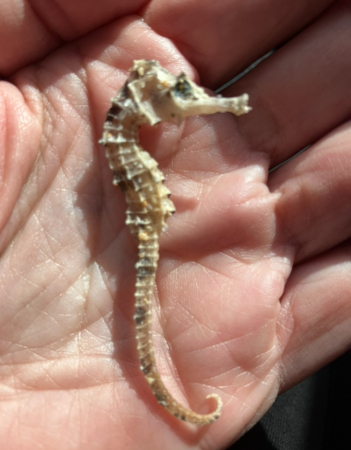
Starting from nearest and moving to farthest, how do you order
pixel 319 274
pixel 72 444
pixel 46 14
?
pixel 72 444 < pixel 46 14 < pixel 319 274

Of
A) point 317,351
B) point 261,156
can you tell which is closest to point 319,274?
point 317,351

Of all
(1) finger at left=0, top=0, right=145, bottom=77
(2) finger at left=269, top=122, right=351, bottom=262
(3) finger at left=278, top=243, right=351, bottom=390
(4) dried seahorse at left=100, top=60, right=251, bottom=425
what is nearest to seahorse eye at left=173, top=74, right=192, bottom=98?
(4) dried seahorse at left=100, top=60, right=251, bottom=425

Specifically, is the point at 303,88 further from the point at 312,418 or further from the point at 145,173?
the point at 312,418

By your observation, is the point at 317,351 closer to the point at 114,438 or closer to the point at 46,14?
the point at 114,438

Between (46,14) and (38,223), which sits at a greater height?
(46,14)

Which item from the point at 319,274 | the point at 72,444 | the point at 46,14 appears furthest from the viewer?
the point at 319,274

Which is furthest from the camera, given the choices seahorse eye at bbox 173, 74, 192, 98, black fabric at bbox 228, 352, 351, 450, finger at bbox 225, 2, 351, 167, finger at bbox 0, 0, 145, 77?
black fabric at bbox 228, 352, 351, 450

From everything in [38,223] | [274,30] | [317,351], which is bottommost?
[317,351]

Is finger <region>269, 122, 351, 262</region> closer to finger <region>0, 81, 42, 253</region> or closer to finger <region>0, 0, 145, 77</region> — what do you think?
finger <region>0, 0, 145, 77</region>
